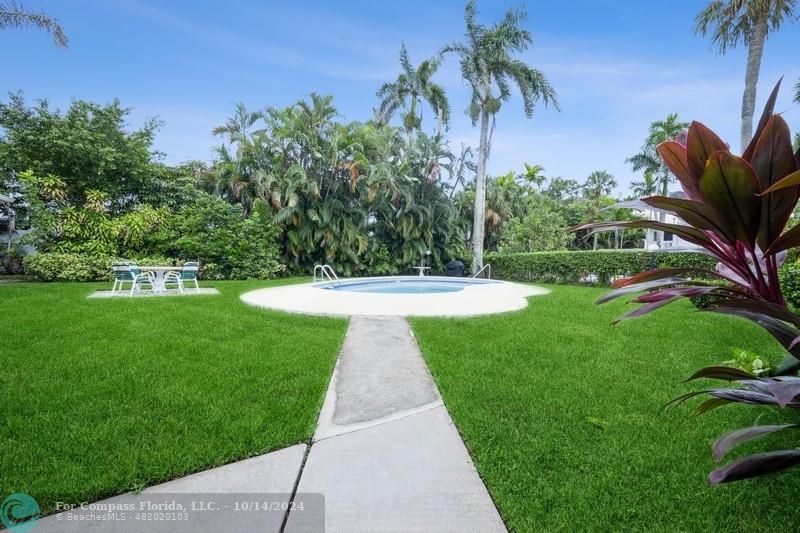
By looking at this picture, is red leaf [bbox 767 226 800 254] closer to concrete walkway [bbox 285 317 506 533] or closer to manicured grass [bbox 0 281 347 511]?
concrete walkway [bbox 285 317 506 533]

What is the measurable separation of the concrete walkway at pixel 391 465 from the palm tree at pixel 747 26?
46.9 ft

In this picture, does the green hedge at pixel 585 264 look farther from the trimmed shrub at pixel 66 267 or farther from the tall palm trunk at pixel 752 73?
the trimmed shrub at pixel 66 267

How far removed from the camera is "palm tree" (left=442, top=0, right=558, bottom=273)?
16234mm

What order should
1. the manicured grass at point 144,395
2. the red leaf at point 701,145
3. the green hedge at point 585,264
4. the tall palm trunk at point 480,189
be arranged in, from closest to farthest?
1. the red leaf at point 701,145
2. the manicured grass at point 144,395
3. the green hedge at point 585,264
4. the tall palm trunk at point 480,189

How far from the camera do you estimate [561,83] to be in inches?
669

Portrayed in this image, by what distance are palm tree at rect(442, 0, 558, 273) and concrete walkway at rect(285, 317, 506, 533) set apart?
15.4 metres

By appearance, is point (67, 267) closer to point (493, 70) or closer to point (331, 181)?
point (331, 181)

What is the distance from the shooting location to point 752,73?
12453 mm

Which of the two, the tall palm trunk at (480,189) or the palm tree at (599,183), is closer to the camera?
the tall palm trunk at (480,189)

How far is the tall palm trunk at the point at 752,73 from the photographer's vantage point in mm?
12086

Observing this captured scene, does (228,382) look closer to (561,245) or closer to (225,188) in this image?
(225,188)


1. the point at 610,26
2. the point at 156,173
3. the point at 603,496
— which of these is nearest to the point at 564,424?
the point at 603,496

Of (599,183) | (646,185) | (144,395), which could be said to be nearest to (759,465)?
(144,395)

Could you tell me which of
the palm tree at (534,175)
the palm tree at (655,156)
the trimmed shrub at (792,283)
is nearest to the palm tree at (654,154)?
the palm tree at (655,156)
